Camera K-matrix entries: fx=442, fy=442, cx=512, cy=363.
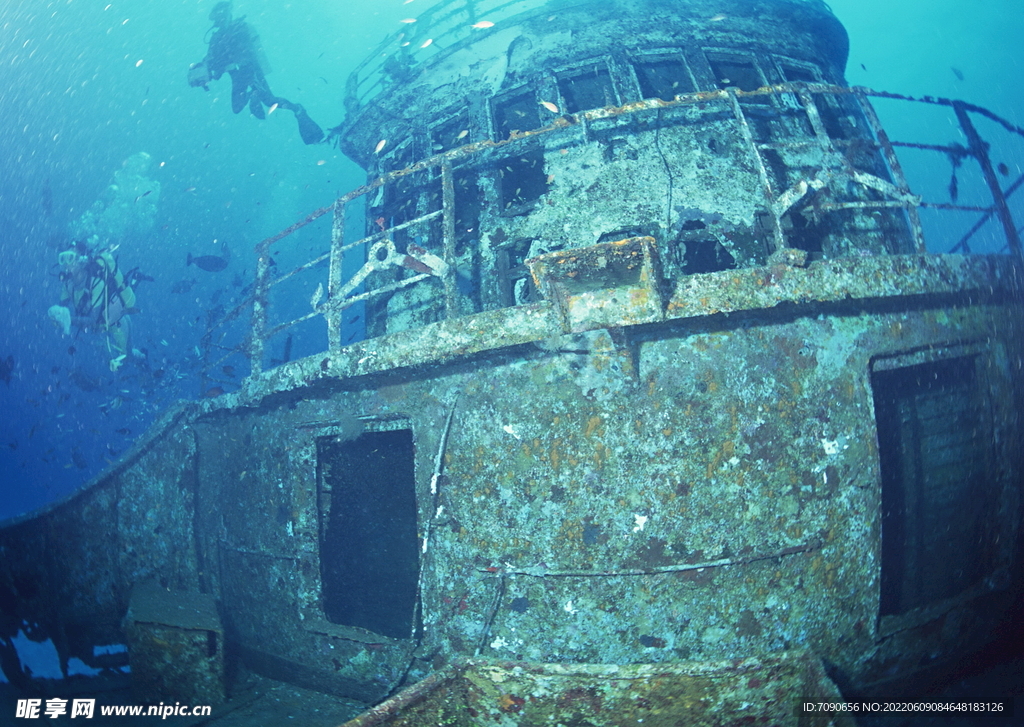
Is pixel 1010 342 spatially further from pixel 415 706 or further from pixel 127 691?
pixel 127 691

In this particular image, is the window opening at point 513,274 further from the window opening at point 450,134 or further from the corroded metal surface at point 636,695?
the corroded metal surface at point 636,695

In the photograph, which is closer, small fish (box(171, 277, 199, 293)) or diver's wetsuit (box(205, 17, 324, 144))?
diver's wetsuit (box(205, 17, 324, 144))

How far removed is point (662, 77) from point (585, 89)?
1.30 meters

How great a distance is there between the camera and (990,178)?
14.5 feet

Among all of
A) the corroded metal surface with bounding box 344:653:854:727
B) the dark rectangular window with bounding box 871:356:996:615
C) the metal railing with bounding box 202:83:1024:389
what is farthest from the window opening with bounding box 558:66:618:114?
the corroded metal surface with bounding box 344:653:854:727

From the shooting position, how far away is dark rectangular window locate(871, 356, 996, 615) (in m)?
3.66

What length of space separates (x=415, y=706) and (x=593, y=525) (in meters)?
1.59

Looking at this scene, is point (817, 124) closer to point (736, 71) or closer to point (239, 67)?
point (736, 71)

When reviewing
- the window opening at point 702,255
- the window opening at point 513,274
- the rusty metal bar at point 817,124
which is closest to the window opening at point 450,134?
the window opening at point 513,274

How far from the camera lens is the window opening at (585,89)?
735 cm

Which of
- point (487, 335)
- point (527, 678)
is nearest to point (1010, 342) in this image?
point (487, 335)

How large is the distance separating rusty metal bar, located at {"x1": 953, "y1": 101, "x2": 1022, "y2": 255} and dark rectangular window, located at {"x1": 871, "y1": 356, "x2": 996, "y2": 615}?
1.23m

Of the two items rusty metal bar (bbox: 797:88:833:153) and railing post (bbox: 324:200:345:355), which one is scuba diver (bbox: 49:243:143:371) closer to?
railing post (bbox: 324:200:345:355)

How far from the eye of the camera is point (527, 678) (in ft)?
9.32
